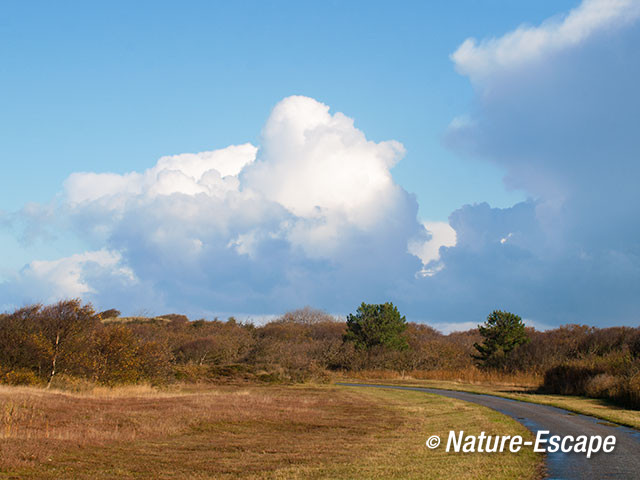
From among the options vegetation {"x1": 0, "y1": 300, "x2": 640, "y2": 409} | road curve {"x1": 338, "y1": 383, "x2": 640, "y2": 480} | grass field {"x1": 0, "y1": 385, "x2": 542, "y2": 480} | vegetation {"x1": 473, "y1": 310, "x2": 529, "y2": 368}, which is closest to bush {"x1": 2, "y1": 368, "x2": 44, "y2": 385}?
vegetation {"x1": 0, "y1": 300, "x2": 640, "y2": 409}

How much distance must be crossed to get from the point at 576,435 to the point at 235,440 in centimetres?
1131

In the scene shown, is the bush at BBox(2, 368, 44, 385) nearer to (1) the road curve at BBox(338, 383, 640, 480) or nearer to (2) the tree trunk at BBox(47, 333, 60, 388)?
(2) the tree trunk at BBox(47, 333, 60, 388)

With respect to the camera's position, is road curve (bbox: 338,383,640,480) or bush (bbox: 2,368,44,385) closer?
road curve (bbox: 338,383,640,480)

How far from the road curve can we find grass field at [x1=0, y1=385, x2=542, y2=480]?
26.2 inches

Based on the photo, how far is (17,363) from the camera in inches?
1489

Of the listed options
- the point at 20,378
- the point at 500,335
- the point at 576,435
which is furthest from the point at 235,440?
the point at 500,335

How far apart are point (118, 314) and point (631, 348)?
13996 centimetres

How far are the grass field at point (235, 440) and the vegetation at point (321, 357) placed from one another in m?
9.97

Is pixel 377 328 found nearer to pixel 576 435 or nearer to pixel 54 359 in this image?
pixel 54 359

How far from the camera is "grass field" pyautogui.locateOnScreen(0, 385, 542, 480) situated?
13.8 meters

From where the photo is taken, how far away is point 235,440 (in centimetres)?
1947

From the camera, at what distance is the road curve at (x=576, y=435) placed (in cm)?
1264

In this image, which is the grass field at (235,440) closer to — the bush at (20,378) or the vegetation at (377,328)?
the bush at (20,378)

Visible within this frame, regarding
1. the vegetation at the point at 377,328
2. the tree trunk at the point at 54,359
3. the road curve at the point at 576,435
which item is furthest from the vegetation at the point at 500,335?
the tree trunk at the point at 54,359
